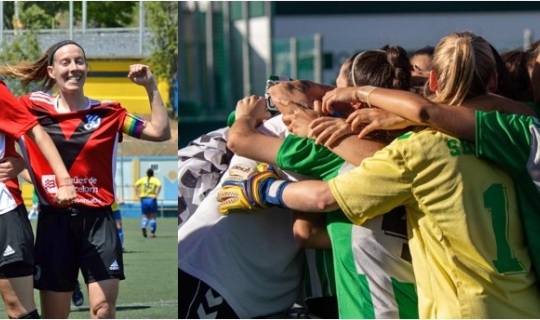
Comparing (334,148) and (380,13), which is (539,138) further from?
(380,13)

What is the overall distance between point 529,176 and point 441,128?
33 centimetres

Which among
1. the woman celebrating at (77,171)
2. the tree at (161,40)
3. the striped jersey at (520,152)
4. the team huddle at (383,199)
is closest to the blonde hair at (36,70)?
the woman celebrating at (77,171)

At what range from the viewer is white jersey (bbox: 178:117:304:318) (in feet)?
12.4

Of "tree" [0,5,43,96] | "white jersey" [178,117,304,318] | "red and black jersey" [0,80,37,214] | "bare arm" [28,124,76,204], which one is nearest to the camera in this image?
"white jersey" [178,117,304,318]

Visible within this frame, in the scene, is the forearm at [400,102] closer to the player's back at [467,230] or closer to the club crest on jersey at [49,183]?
the player's back at [467,230]

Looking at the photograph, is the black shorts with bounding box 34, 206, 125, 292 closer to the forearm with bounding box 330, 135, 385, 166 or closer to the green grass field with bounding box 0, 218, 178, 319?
the forearm with bounding box 330, 135, 385, 166

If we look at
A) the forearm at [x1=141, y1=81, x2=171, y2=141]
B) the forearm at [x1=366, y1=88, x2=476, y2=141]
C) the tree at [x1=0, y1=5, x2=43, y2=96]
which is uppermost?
the tree at [x1=0, y1=5, x2=43, y2=96]

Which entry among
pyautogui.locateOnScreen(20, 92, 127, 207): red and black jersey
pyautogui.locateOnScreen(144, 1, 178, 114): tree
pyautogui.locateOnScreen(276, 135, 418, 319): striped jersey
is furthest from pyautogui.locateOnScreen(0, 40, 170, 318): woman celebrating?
pyautogui.locateOnScreen(144, 1, 178, 114): tree

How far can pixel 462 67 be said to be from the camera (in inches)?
127

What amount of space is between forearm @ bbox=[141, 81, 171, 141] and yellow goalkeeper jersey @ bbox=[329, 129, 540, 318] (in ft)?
5.22

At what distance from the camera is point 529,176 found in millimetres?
3227

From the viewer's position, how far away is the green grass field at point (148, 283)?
27.5ft

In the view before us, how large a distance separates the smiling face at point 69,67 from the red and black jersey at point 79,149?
0.12m

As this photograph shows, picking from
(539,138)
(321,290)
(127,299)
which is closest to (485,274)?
(539,138)
